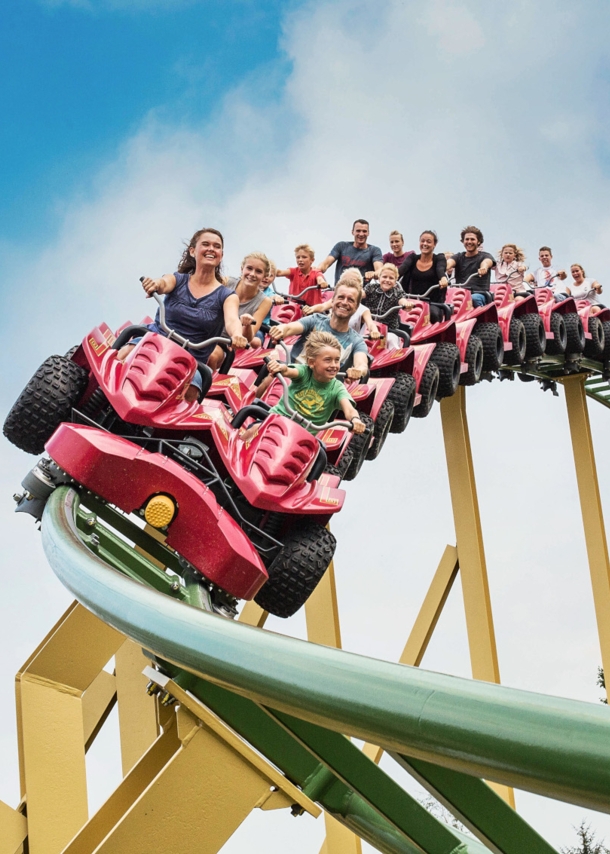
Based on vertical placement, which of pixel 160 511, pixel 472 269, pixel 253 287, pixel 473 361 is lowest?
pixel 160 511

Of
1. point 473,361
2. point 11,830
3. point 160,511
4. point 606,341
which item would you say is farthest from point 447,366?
point 11,830

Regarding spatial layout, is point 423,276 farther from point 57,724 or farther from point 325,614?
point 57,724

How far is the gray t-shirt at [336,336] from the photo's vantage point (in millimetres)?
4062

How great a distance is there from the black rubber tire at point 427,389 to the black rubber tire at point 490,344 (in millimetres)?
883

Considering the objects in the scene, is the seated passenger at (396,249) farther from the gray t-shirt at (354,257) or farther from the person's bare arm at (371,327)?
the person's bare arm at (371,327)

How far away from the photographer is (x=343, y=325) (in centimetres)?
405

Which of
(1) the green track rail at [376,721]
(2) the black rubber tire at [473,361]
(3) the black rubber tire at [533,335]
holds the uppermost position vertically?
(3) the black rubber tire at [533,335]

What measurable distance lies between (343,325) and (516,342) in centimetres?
282

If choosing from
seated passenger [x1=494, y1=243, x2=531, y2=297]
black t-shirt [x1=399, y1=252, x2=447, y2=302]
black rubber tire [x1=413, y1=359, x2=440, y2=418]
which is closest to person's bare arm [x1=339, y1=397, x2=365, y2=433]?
black rubber tire [x1=413, y1=359, x2=440, y2=418]

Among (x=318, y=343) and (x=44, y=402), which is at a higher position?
(x=318, y=343)

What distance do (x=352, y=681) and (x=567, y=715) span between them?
9.6 inches

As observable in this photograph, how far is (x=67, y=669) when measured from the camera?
272cm

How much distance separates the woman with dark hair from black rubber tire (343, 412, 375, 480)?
6.73ft

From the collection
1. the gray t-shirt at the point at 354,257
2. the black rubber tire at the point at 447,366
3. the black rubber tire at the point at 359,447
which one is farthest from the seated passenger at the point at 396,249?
the black rubber tire at the point at 359,447
